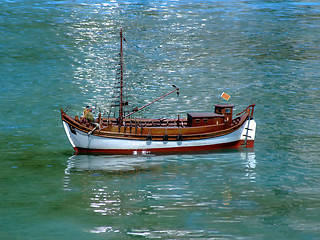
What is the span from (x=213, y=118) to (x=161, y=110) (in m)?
13.2

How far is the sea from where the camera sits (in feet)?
75.5

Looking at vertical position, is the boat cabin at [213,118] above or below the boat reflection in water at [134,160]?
above

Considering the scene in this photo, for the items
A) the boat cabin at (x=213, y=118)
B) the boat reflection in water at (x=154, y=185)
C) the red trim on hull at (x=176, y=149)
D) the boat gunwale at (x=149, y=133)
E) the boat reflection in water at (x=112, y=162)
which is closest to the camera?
the boat reflection in water at (x=154, y=185)

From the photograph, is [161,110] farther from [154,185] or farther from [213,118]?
[154,185]

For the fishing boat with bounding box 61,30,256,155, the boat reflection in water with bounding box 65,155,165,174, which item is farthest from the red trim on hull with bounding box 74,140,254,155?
the boat reflection in water with bounding box 65,155,165,174

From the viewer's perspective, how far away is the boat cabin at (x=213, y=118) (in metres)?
38.6

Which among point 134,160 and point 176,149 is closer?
point 134,160

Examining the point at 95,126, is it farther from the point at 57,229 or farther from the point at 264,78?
the point at 264,78

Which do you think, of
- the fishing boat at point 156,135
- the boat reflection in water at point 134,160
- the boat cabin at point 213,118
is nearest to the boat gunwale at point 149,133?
the fishing boat at point 156,135

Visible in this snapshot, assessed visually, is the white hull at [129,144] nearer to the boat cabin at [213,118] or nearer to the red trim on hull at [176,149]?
the red trim on hull at [176,149]

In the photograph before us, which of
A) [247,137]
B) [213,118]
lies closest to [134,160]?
[213,118]

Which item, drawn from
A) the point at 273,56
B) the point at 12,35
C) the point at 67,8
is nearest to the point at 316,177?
the point at 273,56

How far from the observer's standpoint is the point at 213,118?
3897cm

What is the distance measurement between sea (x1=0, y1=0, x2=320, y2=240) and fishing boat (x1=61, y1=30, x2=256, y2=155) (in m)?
1.33
